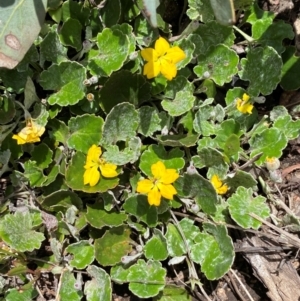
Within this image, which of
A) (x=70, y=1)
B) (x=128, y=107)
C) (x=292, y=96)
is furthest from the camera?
(x=292, y=96)

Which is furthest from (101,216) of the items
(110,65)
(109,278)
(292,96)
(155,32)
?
(292,96)

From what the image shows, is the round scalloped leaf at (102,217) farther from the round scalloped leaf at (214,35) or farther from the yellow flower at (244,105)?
the round scalloped leaf at (214,35)

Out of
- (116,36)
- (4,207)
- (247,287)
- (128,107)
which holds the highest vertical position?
(116,36)

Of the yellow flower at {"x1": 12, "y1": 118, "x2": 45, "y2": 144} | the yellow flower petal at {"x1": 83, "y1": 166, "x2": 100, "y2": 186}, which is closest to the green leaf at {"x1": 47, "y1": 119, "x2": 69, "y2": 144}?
the yellow flower at {"x1": 12, "y1": 118, "x2": 45, "y2": 144}

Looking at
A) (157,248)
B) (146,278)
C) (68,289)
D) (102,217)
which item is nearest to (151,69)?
(102,217)

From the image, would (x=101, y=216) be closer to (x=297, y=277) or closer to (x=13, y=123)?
(x=13, y=123)

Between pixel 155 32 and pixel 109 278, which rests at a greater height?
pixel 155 32

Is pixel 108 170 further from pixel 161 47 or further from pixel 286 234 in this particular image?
pixel 286 234
